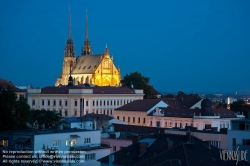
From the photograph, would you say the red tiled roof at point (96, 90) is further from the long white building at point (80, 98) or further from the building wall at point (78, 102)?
the building wall at point (78, 102)

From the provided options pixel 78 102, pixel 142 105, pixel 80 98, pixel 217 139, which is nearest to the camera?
pixel 217 139

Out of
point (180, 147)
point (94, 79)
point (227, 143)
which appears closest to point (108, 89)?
point (94, 79)

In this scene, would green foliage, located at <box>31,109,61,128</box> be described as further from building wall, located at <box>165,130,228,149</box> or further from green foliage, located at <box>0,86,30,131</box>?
building wall, located at <box>165,130,228,149</box>

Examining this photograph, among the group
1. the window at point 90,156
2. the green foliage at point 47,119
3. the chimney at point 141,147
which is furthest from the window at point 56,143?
the green foliage at point 47,119

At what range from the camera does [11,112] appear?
64.9m

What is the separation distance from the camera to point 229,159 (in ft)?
138

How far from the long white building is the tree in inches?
592

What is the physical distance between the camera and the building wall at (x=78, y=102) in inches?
5433

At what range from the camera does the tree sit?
538 ft

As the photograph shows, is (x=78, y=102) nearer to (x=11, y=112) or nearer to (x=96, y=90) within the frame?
(x=96, y=90)

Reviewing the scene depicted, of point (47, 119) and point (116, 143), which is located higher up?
point (47, 119)

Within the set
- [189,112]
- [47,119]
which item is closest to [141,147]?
[47,119]

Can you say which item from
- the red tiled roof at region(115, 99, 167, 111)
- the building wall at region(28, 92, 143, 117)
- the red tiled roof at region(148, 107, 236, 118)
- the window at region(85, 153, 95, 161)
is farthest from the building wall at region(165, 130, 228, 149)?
the building wall at region(28, 92, 143, 117)

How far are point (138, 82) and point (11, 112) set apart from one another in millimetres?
103048
